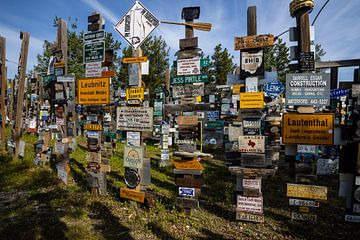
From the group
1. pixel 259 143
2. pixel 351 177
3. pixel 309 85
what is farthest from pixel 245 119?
pixel 351 177

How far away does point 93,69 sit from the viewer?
596 cm

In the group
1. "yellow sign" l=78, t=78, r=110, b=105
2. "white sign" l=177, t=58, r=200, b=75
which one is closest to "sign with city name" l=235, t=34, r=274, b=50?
"white sign" l=177, t=58, r=200, b=75

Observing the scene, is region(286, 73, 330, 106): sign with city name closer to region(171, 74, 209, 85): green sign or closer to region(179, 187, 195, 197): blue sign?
region(171, 74, 209, 85): green sign

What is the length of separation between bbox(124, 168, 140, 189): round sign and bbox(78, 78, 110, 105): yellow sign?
5.71 ft

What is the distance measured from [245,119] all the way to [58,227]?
3965mm

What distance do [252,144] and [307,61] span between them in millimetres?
1791

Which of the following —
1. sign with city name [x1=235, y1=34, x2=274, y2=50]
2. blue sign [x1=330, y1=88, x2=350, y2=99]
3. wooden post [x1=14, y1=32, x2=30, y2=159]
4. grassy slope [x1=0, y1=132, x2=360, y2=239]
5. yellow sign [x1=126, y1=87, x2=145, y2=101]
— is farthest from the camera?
wooden post [x1=14, y1=32, x2=30, y2=159]

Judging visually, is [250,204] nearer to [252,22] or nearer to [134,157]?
[134,157]

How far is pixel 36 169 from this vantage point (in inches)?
295

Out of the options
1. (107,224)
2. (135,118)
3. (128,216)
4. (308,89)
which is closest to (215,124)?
(135,118)

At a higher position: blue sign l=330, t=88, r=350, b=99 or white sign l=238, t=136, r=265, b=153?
blue sign l=330, t=88, r=350, b=99

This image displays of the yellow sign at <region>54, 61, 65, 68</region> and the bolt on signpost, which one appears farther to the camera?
the yellow sign at <region>54, 61, 65, 68</region>

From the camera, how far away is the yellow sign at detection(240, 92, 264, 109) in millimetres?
4676

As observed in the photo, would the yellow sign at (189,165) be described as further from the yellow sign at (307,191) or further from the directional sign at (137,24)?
the directional sign at (137,24)
